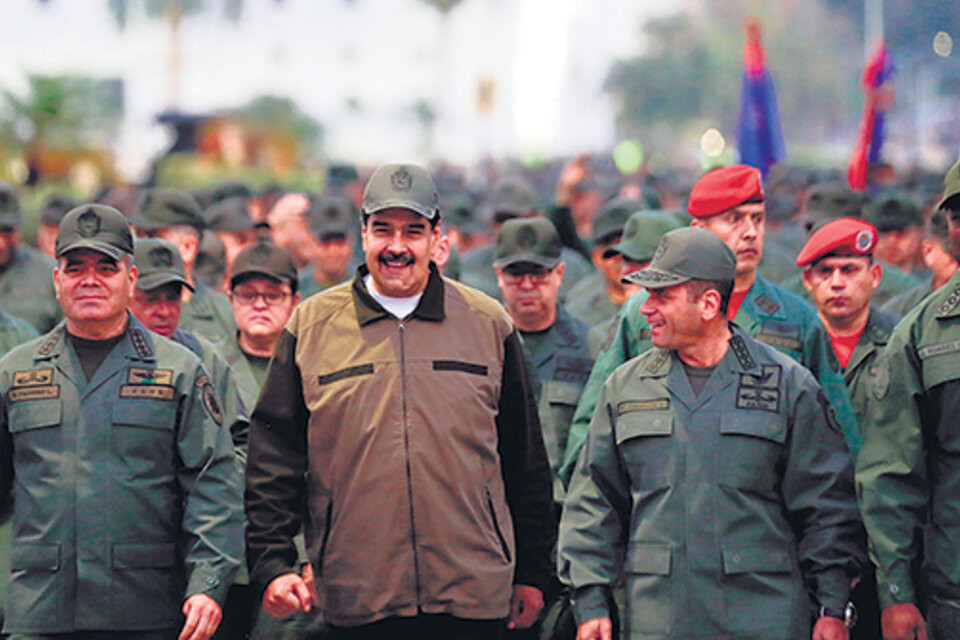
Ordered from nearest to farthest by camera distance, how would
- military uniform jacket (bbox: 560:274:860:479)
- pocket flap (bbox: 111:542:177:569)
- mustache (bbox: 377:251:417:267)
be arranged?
mustache (bbox: 377:251:417:267) < pocket flap (bbox: 111:542:177:569) < military uniform jacket (bbox: 560:274:860:479)

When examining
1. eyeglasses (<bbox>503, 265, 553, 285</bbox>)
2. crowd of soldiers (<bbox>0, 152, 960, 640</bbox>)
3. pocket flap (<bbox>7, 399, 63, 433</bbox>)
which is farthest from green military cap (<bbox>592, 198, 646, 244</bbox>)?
pocket flap (<bbox>7, 399, 63, 433</bbox>)

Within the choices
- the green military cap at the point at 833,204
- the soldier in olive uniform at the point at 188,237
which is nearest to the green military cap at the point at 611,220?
the green military cap at the point at 833,204

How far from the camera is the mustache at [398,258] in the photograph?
5.56 meters

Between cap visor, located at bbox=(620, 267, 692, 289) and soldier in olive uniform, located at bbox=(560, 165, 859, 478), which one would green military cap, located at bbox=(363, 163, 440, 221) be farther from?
soldier in olive uniform, located at bbox=(560, 165, 859, 478)

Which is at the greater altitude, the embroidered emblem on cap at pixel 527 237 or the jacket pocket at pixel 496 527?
the embroidered emblem on cap at pixel 527 237

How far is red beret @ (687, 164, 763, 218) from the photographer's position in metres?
6.78

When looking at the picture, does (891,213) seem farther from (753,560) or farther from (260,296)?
(753,560)

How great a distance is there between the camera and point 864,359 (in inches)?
299

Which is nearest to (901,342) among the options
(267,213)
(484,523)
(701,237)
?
(701,237)

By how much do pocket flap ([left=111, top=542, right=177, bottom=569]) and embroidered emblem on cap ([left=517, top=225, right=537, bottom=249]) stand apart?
10.8 ft

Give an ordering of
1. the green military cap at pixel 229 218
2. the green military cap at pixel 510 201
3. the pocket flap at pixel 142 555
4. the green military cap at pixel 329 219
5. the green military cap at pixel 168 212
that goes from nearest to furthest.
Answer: the pocket flap at pixel 142 555, the green military cap at pixel 168 212, the green military cap at pixel 329 219, the green military cap at pixel 229 218, the green military cap at pixel 510 201

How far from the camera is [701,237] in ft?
18.8

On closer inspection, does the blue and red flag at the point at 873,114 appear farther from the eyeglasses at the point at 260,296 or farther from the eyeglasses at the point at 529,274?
the eyeglasses at the point at 260,296

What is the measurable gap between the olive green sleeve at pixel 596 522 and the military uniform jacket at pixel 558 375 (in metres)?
1.89
